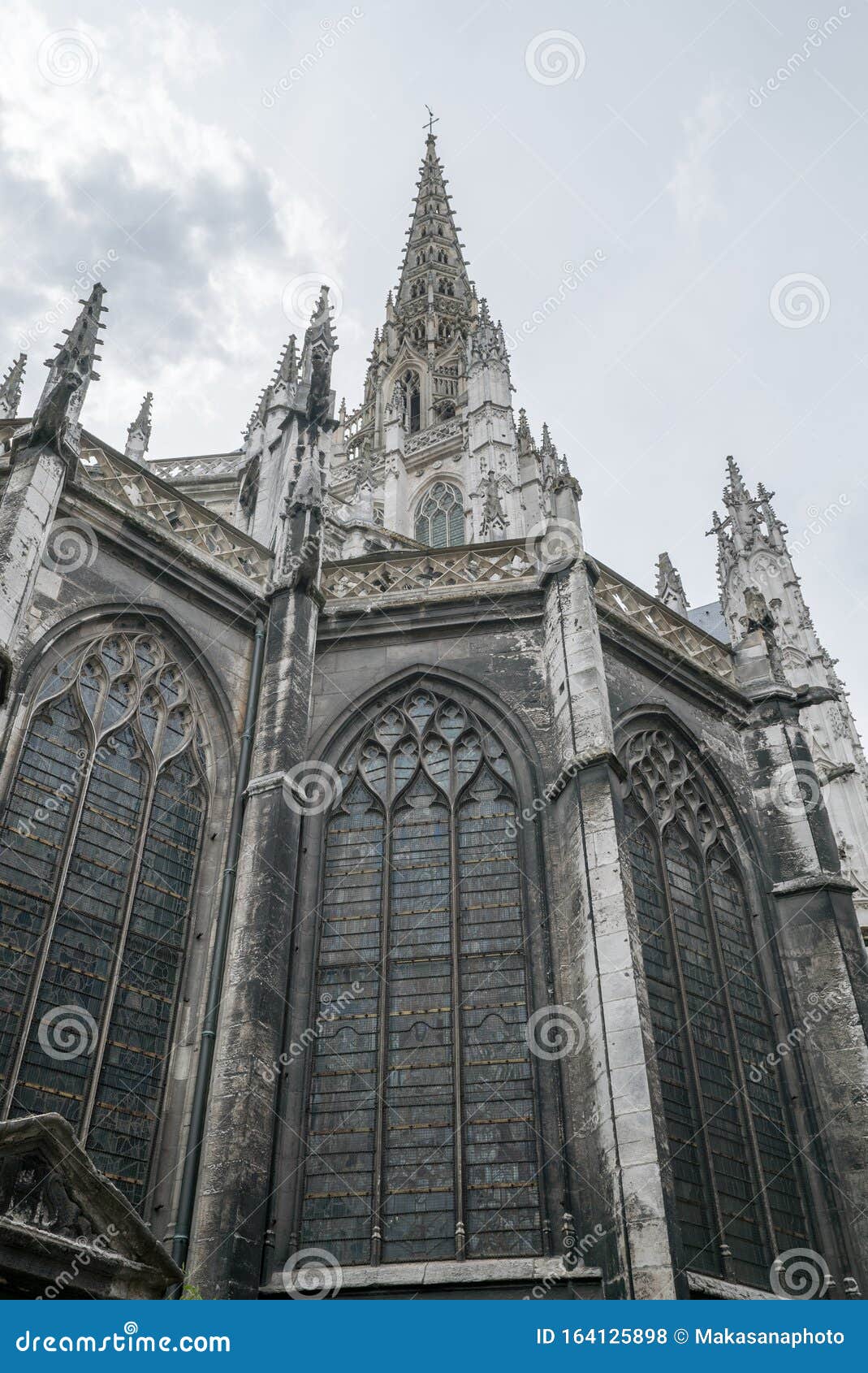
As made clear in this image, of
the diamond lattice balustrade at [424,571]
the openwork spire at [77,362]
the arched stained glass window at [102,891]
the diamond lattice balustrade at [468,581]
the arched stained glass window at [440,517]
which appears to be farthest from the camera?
the arched stained glass window at [440,517]

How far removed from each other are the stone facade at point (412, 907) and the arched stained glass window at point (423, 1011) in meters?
0.03

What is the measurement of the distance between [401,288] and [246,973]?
1860 inches

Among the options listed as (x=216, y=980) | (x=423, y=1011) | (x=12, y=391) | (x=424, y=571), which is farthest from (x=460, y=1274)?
(x=12, y=391)

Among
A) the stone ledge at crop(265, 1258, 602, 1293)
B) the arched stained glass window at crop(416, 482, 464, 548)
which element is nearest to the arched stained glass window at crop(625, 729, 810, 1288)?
the stone ledge at crop(265, 1258, 602, 1293)

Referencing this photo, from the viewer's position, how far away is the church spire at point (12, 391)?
21.6 meters

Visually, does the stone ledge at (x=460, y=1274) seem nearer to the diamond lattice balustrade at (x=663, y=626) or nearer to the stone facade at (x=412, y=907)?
the stone facade at (x=412, y=907)

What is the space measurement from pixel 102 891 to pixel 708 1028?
5.76 meters

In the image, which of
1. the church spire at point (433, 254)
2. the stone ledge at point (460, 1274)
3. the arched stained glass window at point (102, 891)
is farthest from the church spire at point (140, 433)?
the church spire at point (433, 254)

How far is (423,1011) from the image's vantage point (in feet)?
34.1

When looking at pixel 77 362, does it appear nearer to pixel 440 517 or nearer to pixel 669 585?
pixel 669 585

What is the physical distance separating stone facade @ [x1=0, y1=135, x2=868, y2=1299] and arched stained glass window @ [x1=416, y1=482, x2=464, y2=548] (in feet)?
73.9

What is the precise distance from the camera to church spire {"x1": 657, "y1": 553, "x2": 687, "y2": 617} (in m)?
20.6

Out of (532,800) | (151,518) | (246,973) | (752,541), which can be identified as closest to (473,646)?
(532,800)

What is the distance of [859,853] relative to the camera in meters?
27.2
